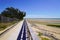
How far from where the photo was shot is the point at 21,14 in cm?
10912

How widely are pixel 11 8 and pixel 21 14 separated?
19831 millimetres

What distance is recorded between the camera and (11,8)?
298ft

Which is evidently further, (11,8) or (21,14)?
(21,14)
